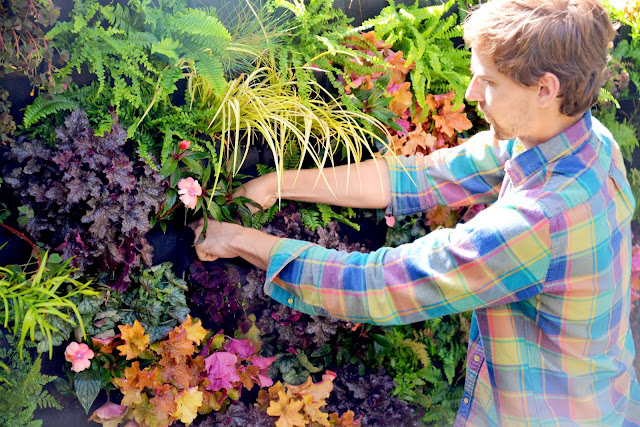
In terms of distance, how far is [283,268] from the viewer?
1866 mm

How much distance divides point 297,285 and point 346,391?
88 cm

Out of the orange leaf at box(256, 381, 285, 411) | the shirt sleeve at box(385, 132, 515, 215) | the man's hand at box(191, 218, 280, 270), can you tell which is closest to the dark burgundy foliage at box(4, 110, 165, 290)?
the man's hand at box(191, 218, 280, 270)

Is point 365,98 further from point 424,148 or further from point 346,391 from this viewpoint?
point 346,391

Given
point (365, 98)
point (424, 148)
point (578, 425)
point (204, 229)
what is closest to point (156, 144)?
point (204, 229)

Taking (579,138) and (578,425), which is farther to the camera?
(578,425)

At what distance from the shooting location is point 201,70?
177cm

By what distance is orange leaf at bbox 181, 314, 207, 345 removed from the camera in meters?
2.00

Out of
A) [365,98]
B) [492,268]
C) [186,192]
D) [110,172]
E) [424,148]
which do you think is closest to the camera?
[492,268]

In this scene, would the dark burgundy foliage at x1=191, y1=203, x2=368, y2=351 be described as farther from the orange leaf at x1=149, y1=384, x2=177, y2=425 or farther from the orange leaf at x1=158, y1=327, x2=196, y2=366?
the orange leaf at x1=149, y1=384, x2=177, y2=425

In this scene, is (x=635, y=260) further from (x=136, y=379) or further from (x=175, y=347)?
(x=136, y=379)

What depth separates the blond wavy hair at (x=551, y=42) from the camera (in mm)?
1657

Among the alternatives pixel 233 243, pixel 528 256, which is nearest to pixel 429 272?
pixel 528 256

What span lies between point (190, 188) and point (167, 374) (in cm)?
63

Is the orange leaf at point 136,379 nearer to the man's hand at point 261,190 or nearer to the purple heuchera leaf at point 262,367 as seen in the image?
the purple heuchera leaf at point 262,367
